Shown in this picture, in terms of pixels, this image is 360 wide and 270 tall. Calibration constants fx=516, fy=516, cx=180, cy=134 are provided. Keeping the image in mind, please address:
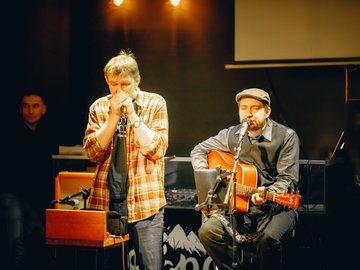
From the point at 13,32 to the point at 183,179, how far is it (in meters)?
2.43

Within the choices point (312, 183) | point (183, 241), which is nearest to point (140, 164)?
point (183, 241)

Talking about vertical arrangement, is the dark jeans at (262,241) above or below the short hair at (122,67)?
below

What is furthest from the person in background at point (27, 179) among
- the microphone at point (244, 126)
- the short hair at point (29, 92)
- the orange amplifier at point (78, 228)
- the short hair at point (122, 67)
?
the microphone at point (244, 126)

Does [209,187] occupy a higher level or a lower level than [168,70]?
lower

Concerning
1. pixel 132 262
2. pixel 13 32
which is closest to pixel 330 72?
pixel 132 262

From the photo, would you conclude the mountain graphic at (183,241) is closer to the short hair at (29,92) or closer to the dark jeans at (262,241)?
the dark jeans at (262,241)

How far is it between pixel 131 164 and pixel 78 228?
532 mm

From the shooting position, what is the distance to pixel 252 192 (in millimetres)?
3898

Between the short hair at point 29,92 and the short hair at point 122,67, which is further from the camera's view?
the short hair at point 29,92

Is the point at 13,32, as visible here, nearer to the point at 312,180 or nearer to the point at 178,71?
the point at 178,71

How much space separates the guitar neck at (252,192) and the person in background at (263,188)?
0.02m

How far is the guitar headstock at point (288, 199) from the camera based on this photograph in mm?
3801

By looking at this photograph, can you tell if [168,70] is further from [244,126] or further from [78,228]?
[78,228]

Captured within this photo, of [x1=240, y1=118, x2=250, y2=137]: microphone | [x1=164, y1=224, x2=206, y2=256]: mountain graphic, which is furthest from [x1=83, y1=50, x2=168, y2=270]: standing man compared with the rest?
[x1=164, y1=224, x2=206, y2=256]: mountain graphic
